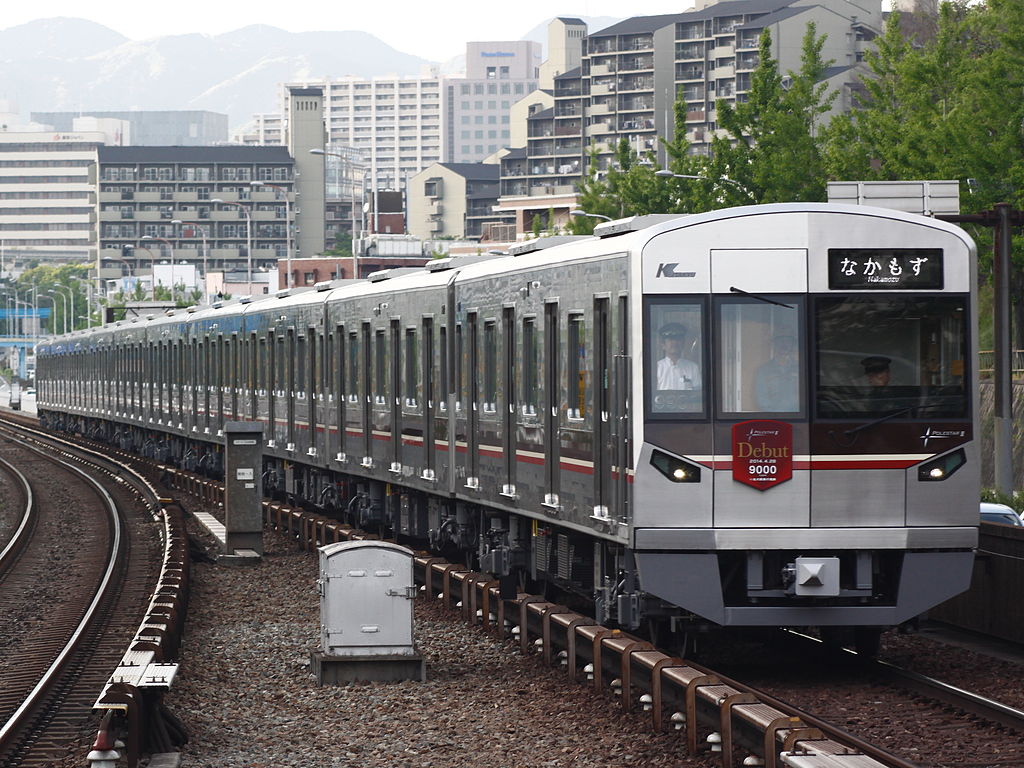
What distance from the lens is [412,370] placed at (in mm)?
21875

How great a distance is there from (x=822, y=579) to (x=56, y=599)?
11.2 m

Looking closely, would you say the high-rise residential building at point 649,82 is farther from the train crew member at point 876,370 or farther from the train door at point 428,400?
the train crew member at point 876,370

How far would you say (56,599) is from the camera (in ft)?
69.4

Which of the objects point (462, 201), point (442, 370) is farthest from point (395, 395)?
point (462, 201)

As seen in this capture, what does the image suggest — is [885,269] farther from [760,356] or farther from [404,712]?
[404,712]

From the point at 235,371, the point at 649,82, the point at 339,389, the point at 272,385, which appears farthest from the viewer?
the point at 649,82

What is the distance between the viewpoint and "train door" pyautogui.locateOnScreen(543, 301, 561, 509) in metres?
15.4

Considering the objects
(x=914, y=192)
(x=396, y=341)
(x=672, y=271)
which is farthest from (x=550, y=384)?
(x=914, y=192)

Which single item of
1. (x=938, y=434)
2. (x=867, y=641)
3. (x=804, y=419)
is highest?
(x=804, y=419)

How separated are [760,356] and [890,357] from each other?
2.92ft

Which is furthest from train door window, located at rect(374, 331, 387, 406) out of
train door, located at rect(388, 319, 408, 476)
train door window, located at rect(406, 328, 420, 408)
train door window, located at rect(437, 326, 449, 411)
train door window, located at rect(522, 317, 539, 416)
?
train door window, located at rect(522, 317, 539, 416)

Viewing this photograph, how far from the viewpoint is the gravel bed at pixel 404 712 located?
1107cm

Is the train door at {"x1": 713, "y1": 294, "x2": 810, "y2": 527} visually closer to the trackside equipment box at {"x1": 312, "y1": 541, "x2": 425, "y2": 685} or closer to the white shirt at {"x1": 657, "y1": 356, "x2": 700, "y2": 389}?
the white shirt at {"x1": 657, "y1": 356, "x2": 700, "y2": 389}

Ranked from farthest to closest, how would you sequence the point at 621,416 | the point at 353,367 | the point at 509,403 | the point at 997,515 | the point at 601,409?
1. the point at 353,367
2. the point at 997,515
3. the point at 509,403
4. the point at 601,409
5. the point at 621,416
